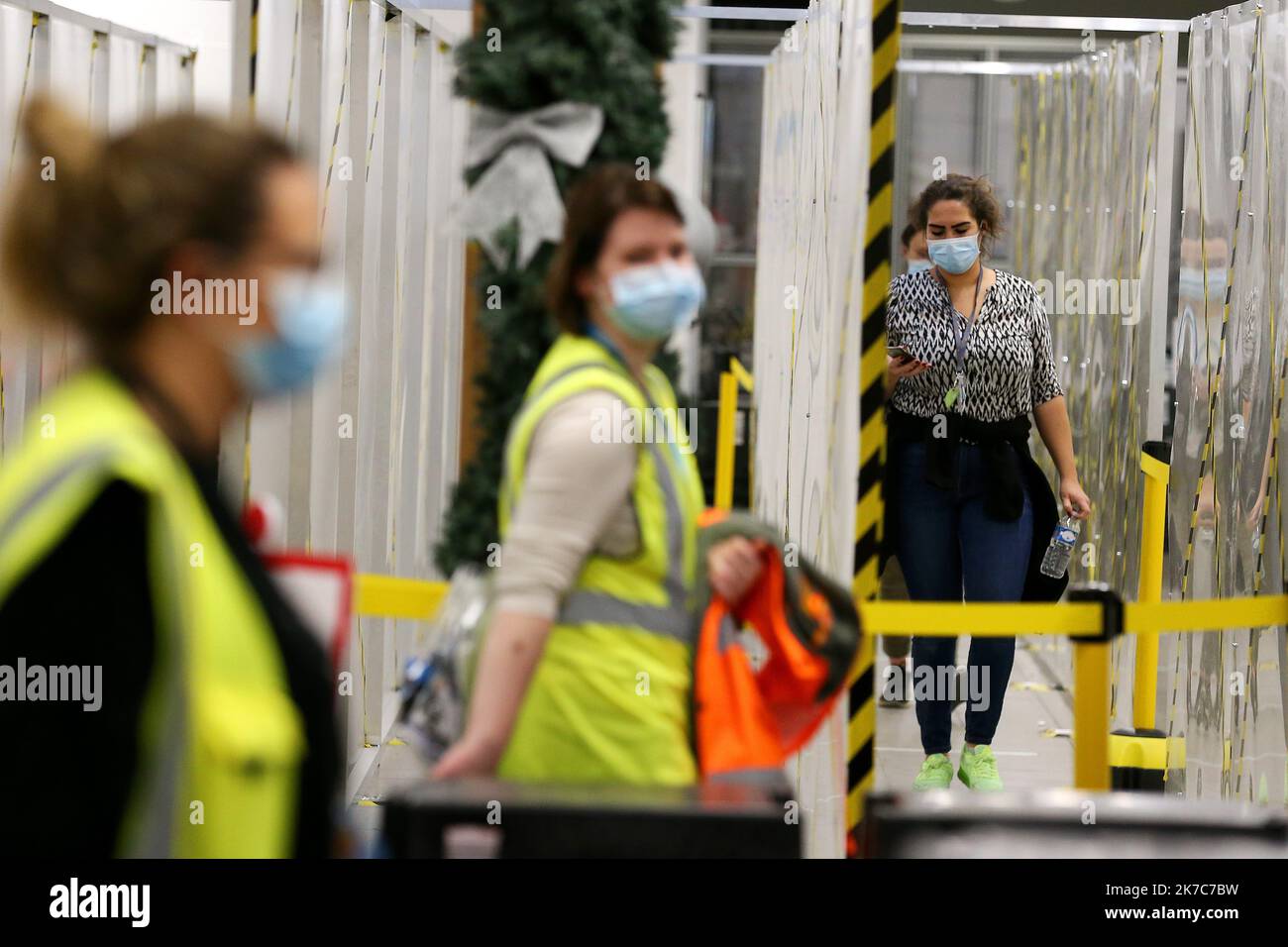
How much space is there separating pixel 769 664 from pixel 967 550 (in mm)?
2113

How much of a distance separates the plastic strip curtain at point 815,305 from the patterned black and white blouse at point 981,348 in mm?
257

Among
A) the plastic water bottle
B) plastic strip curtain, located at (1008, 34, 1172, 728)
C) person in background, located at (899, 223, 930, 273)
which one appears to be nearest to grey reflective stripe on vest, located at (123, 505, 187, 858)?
the plastic water bottle

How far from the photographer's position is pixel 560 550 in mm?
2377

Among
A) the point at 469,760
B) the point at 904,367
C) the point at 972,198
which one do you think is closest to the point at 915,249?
the point at 972,198

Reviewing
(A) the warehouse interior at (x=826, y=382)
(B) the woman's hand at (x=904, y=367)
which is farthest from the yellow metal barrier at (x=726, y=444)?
(B) the woman's hand at (x=904, y=367)

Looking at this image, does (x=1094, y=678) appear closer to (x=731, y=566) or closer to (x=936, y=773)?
(x=731, y=566)

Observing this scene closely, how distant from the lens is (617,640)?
2.48 m

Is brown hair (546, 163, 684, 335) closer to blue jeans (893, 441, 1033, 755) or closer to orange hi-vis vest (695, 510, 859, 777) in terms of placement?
orange hi-vis vest (695, 510, 859, 777)

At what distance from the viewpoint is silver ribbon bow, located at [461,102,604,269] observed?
Result: 2.63 meters

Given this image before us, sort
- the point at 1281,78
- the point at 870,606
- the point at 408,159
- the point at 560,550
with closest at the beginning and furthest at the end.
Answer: the point at 560,550 → the point at 870,606 → the point at 1281,78 → the point at 408,159

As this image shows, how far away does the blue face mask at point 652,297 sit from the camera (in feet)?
8.07
